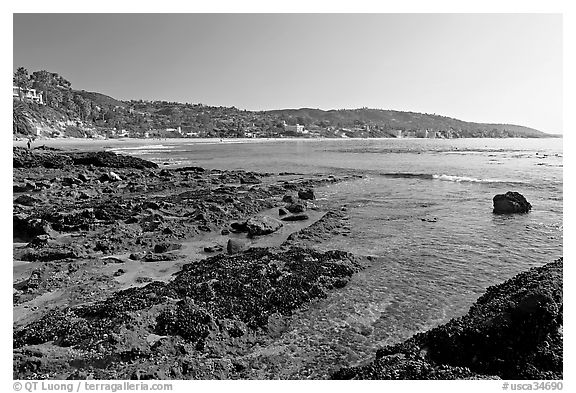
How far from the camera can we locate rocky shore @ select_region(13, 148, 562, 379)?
202 inches

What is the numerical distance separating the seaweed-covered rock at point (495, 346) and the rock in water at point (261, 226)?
295 inches

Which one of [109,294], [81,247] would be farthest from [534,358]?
[81,247]

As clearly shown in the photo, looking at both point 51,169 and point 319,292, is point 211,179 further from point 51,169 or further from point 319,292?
point 319,292

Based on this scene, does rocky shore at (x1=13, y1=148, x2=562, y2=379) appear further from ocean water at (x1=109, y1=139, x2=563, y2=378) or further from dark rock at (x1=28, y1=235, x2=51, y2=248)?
ocean water at (x1=109, y1=139, x2=563, y2=378)

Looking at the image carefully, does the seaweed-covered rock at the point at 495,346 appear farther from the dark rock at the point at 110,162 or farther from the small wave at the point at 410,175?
the dark rock at the point at 110,162

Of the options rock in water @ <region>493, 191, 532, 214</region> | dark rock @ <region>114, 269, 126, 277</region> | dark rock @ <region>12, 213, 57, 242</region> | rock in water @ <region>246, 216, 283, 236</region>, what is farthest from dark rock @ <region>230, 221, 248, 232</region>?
rock in water @ <region>493, 191, 532, 214</region>

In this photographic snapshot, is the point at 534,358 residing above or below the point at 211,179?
below

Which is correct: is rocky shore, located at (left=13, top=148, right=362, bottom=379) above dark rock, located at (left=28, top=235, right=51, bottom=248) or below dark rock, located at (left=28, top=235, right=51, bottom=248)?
below

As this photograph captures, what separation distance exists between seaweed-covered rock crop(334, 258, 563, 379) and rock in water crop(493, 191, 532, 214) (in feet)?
39.3

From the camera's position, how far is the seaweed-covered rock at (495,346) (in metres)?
4.87

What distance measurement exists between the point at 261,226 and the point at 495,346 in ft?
28.3

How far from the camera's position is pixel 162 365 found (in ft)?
16.8
